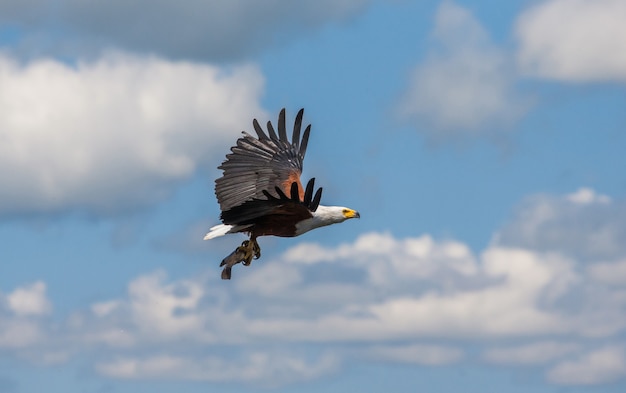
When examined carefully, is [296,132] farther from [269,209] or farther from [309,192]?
[309,192]

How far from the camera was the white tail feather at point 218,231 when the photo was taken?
18312 mm

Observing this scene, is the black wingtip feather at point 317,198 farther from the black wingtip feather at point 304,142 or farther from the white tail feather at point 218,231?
the black wingtip feather at point 304,142

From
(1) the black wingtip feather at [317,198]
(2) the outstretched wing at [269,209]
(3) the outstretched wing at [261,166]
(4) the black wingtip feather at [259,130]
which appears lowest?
(1) the black wingtip feather at [317,198]

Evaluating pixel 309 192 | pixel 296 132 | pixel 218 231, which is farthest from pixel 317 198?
pixel 296 132

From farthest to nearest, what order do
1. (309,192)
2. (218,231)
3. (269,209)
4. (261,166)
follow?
(261,166) → (218,231) → (269,209) → (309,192)

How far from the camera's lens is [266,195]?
16.5 metres

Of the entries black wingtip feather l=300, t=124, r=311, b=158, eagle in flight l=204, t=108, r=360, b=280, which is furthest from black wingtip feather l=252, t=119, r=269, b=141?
black wingtip feather l=300, t=124, r=311, b=158

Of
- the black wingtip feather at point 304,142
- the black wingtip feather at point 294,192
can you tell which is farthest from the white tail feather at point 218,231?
the black wingtip feather at point 304,142

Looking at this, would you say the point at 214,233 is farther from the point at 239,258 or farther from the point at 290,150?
the point at 290,150

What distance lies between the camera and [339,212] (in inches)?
Result: 740

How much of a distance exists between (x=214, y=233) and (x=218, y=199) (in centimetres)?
85

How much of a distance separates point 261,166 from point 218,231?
6.94ft

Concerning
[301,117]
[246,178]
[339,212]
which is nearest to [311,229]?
[339,212]

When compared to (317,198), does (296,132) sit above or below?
above
